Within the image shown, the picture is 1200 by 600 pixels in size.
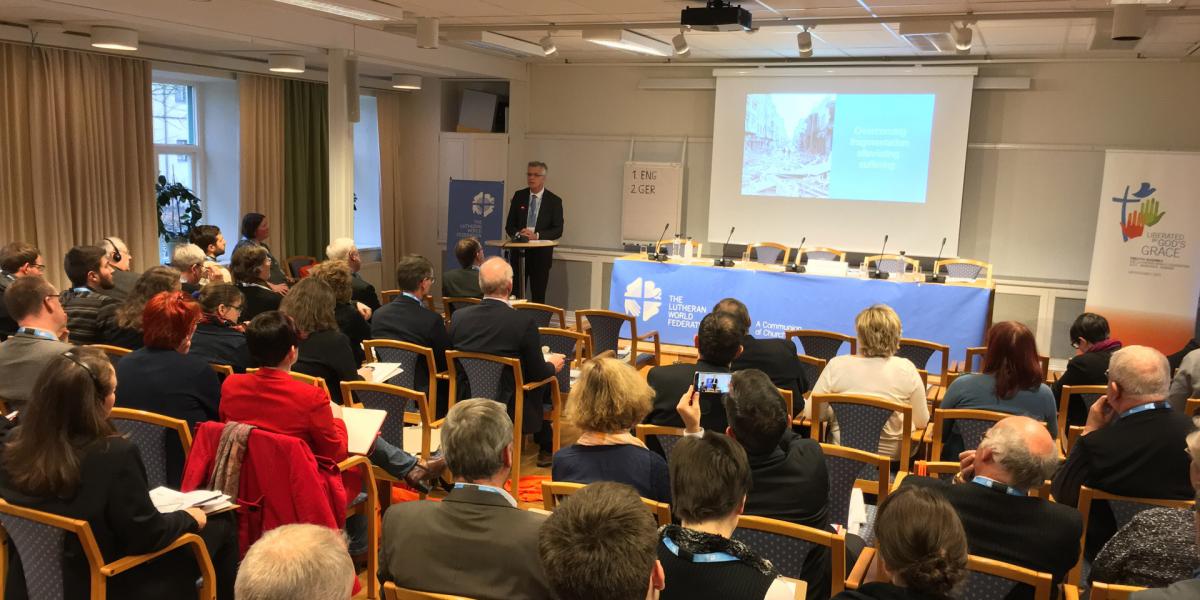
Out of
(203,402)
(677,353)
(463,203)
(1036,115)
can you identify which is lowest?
(677,353)

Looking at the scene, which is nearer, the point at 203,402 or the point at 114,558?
the point at 114,558

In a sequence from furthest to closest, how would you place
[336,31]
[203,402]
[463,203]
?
[463,203] → [336,31] → [203,402]

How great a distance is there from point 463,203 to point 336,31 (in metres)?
3.14

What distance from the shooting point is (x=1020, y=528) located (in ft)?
8.45

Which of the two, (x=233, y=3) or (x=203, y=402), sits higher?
(x=233, y=3)

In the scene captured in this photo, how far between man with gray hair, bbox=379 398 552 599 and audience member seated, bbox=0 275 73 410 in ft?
7.28

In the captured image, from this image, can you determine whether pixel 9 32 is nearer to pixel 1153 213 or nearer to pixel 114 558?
pixel 114 558

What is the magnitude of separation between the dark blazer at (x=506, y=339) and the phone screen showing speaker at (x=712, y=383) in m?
1.32

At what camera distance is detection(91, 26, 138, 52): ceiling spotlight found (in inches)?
274

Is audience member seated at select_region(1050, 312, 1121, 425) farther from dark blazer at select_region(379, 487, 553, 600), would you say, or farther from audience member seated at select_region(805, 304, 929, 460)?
dark blazer at select_region(379, 487, 553, 600)

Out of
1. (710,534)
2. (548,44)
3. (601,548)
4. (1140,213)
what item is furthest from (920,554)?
(1140,213)

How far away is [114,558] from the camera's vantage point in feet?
8.55

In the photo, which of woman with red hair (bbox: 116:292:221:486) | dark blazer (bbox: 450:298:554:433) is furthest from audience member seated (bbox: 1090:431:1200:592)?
woman with red hair (bbox: 116:292:221:486)

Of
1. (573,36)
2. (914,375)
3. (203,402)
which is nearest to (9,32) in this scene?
(573,36)
